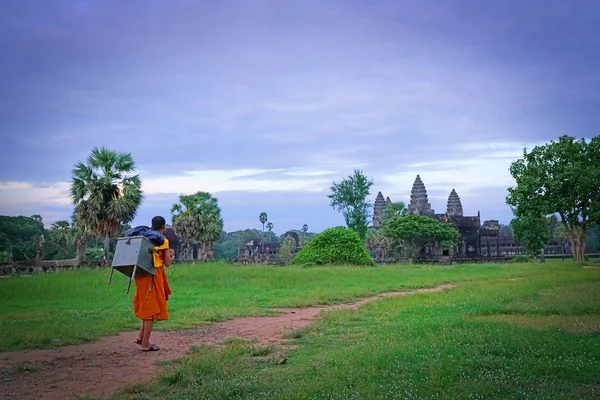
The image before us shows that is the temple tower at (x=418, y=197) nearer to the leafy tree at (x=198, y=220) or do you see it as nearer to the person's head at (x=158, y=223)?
the leafy tree at (x=198, y=220)

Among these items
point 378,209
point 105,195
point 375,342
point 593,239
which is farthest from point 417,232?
point 375,342

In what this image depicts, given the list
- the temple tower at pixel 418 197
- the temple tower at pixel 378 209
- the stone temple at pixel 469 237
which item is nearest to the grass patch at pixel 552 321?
the stone temple at pixel 469 237

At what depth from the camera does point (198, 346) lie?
872cm

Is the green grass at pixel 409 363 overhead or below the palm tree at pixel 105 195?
below

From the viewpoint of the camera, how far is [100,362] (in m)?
7.71

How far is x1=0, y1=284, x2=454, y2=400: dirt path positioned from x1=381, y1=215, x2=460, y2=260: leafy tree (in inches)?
1767

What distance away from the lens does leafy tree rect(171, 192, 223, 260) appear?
2079 inches

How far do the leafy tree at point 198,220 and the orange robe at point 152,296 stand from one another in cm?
4407

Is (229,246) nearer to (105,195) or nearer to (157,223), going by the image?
(105,195)

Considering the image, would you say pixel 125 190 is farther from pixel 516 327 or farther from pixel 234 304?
pixel 516 327

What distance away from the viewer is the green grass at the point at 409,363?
18.2 ft

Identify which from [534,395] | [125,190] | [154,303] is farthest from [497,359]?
[125,190]

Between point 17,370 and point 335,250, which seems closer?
point 17,370

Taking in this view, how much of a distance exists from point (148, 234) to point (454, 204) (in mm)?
91266
